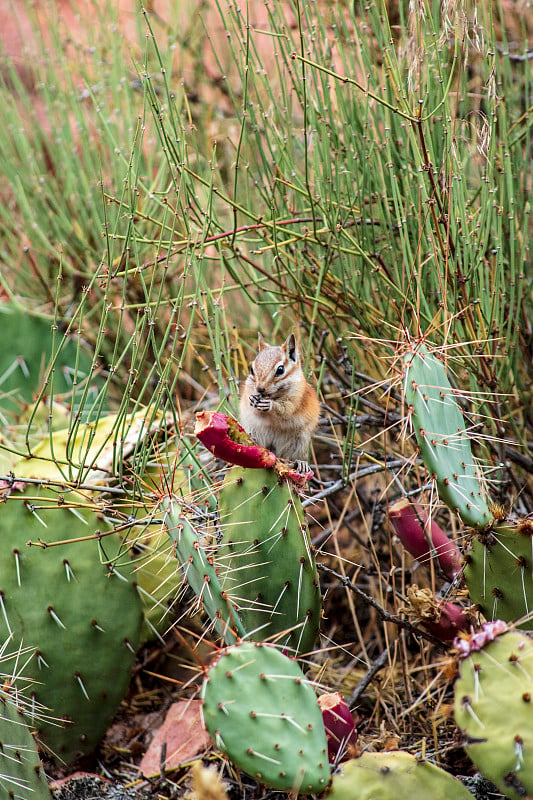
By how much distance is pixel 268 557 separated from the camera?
218cm

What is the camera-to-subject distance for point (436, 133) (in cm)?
294

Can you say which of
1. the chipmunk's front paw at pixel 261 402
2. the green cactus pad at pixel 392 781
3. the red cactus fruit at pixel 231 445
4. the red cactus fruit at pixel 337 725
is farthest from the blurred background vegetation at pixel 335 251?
the green cactus pad at pixel 392 781

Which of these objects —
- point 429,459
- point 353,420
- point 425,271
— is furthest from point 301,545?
point 425,271

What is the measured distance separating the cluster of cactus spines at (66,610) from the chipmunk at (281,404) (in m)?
0.66

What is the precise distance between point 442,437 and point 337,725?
2.72 ft

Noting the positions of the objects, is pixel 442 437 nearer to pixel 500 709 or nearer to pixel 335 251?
pixel 500 709

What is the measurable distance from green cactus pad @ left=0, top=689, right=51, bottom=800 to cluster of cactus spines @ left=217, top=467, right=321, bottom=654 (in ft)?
2.14

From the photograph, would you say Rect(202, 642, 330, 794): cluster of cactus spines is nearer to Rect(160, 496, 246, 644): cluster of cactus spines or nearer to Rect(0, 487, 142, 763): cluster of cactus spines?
Rect(160, 496, 246, 644): cluster of cactus spines

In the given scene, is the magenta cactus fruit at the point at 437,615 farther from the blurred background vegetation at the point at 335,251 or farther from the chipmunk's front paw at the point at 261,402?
the chipmunk's front paw at the point at 261,402

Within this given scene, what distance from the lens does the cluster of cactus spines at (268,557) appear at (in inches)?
84.3

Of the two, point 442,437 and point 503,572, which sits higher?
point 442,437

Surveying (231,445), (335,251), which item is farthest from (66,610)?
(335,251)

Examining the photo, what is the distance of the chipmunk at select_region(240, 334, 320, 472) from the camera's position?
107 inches

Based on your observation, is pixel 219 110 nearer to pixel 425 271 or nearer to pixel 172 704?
pixel 425 271
